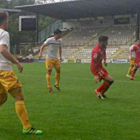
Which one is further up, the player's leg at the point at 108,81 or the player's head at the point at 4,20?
the player's head at the point at 4,20

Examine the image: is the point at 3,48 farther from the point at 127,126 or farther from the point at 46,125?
the point at 127,126

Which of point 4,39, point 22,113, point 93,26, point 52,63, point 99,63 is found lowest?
point 22,113

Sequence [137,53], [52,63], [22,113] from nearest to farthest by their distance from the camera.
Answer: [22,113]
[52,63]
[137,53]

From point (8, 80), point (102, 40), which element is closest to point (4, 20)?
point (8, 80)

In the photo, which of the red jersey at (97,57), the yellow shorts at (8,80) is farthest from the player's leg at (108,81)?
the yellow shorts at (8,80)

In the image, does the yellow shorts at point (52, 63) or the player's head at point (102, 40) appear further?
the yellow shorts at point (52, 63)

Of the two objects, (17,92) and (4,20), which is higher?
(4,20)

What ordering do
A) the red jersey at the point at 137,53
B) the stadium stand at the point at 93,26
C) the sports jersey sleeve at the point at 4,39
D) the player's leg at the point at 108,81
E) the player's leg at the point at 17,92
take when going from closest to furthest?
the sports jersey sleeve at the point at 4,39 < the player's leg at the point at 17,92 < the player's leg at the point at 108,81 < the red jersey at the point at 137,53 < the stadium stand at the point at 93,26

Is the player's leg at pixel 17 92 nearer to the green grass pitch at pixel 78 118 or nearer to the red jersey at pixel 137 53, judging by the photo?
the green grass pitch at pixel 78 118

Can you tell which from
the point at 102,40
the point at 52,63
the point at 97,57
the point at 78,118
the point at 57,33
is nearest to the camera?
the point at 78,118

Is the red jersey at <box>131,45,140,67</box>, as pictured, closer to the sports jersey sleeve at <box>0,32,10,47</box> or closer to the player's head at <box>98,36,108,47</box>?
the player's head at <box>98,36,108,47</box>

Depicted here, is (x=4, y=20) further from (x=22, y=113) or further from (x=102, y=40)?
(x=102, y=40)

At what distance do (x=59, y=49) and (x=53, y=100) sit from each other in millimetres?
3103

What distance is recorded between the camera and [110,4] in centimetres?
4853
